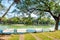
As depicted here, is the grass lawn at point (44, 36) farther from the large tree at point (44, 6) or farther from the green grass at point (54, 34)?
the large tree at point (44, 6)

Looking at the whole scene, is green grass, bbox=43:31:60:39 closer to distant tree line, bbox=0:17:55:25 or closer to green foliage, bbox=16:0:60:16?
distant tree line, bbox=0:17:55:25

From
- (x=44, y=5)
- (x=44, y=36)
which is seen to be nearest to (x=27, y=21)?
(x=44, y=36)

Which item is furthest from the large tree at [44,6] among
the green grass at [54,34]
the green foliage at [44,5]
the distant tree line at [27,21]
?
the green grass at [54,34]

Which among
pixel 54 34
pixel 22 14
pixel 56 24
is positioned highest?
pixel 22 14

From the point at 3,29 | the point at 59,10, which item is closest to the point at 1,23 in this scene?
the point at 3,29

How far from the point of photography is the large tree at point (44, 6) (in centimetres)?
532

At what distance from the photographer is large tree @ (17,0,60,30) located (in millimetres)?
5320

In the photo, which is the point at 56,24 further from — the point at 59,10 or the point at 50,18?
the point at 59,10

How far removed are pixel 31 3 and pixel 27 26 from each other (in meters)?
0.89

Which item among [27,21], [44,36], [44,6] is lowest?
[44,36]

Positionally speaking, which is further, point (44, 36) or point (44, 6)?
point (44, 6)

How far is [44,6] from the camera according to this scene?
18.5 feet

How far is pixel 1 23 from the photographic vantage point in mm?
4926

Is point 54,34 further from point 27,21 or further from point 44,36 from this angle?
point 27,21
